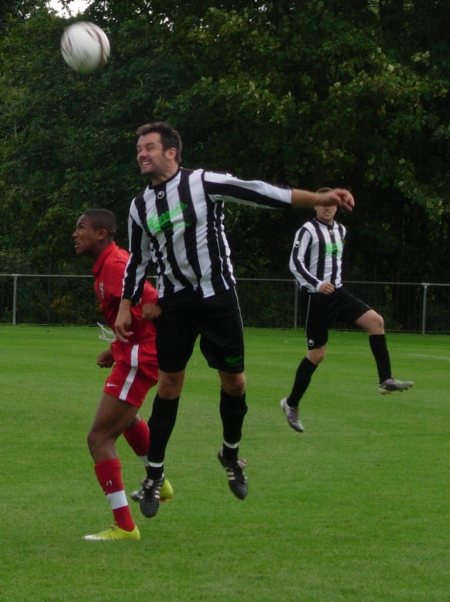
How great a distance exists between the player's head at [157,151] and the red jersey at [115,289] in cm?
54

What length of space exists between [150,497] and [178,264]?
4.75 feet

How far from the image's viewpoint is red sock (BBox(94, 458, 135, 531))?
7617 mm

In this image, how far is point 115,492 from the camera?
764 cm

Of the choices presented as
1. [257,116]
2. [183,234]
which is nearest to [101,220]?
[183,234]

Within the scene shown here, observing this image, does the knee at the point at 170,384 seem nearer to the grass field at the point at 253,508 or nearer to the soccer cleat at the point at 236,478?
the soccer cleat at the point at 236,478

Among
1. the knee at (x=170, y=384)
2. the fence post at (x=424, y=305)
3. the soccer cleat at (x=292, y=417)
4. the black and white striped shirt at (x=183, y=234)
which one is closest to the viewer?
the black and white striped shirt at (x=183, y=234)

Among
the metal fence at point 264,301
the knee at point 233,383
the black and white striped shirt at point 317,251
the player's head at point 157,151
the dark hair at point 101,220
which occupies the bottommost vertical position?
the metal fence at point 264,301

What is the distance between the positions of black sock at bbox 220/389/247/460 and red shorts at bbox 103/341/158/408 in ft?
2.38

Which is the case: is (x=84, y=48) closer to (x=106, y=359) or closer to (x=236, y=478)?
(x=106, y=359)

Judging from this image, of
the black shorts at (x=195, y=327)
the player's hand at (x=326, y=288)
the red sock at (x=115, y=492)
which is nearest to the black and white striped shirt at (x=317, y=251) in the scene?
the player's hand at (x=326, y=288)

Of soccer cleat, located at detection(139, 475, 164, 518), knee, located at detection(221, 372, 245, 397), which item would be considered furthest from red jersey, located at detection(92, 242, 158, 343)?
soccer cleat, located at detection(139, 475, 164, 518)

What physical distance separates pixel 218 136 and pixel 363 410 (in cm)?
2329

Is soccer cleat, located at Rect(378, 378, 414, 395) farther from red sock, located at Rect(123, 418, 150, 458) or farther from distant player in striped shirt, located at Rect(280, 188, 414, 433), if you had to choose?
red sock, located at Rect(123, 418, 150, 458)

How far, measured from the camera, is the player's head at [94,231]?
793cm
